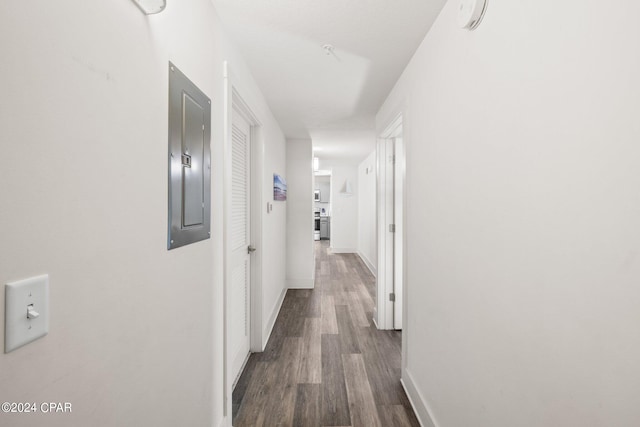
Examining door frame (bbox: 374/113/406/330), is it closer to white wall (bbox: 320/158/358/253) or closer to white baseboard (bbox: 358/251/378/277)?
white baseboard (bbox: 358/251/378/277)

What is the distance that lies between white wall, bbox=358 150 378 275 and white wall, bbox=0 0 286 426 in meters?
5.12

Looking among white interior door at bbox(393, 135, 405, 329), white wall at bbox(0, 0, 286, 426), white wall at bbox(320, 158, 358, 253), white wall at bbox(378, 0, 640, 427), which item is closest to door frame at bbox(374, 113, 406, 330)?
white interior door at bbox(393, 135, 405, 329)

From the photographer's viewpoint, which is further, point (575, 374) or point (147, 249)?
point (147, 249)

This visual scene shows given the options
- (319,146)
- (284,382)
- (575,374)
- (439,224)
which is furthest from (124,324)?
(319,146)

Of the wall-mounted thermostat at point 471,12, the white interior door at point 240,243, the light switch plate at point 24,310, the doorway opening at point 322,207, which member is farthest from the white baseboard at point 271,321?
the doorway opening at point 322,207

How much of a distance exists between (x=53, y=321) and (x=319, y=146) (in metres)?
4.95

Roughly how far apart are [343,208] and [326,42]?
249 inches

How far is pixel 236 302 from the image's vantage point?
2.35 metres

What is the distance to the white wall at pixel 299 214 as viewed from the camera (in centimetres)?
464

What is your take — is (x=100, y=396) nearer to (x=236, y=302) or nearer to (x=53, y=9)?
(x=53, y=9)

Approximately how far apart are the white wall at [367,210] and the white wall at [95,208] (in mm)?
5124

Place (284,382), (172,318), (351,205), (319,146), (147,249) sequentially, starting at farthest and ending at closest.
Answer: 1. (351,205)
2. (319,146)
3. (284,382)
4. (172,318)
5. (147,249)

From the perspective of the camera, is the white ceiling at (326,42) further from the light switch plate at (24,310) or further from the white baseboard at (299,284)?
the white baseboard at (299,284)

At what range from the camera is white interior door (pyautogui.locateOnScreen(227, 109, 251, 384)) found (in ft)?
7.37
